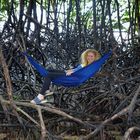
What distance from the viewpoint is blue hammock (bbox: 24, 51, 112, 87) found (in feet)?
14.6

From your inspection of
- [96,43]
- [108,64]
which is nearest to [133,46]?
[108,64]

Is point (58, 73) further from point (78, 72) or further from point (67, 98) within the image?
point (67, 98)

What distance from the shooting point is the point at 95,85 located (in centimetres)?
528

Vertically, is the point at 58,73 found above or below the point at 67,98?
above

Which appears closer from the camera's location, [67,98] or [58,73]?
[58,73]

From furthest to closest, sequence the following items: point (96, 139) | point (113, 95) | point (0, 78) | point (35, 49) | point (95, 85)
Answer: point (35, 49)
point (0, 78)
point (95, 85)
point (113, 95)
point (96, 139)

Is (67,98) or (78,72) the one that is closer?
(78,72)

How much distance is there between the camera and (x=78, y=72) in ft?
14.7

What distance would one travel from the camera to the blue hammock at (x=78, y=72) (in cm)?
445

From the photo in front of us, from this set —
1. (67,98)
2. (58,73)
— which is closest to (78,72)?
(58,73)

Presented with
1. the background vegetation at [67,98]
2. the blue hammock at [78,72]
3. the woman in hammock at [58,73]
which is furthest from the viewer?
the blue hammock at [78,72]

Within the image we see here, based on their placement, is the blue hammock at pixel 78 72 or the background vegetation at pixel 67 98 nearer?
the background vegetation at pixel 67 98

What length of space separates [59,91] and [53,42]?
1.81m

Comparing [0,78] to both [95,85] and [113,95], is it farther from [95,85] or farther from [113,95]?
[113,95]
